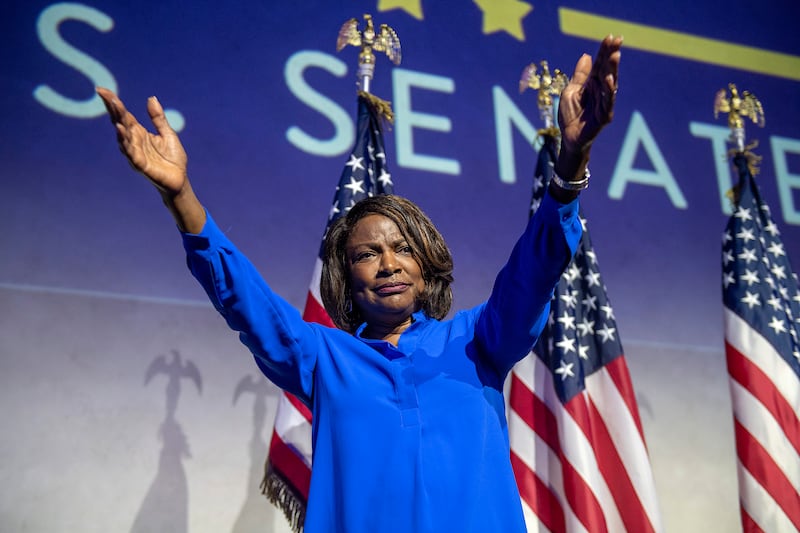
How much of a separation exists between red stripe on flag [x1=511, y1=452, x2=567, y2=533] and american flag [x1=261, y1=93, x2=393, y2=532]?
0.71m

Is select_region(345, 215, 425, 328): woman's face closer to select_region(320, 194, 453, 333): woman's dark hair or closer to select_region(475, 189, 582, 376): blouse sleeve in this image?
select_region(320, 194, 453, 333): woman's dark hair

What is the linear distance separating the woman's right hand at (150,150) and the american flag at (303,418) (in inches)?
51.0

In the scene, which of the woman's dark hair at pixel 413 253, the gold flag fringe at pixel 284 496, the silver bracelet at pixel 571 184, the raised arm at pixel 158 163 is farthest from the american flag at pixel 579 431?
the raised arm at pixel 158 163

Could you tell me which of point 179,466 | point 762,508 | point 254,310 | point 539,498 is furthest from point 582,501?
point 254,310

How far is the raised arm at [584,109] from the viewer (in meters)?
1.23

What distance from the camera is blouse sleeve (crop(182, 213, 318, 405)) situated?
1301mm

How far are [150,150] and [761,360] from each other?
242 cm

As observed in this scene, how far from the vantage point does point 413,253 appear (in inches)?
62.4

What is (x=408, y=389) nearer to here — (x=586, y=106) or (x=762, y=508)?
(x=586, y=106)

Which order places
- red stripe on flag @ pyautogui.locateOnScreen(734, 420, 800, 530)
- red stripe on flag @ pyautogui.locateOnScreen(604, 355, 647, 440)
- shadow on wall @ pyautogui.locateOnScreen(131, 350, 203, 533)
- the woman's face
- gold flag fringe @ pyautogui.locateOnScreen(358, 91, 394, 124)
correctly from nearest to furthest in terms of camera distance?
the woman's face → shadow on wall @ pyautogui.locateOnScreen(131, 350, 203, 533) → red stripe on flag @ pyautogui.locateOnScreen(734, 420, 800, 530) → red stripe on flag @ pyautogui.locateOnScreen(604, 355, 647, 440) → gold flag fringe @ pyautogui.locateOnScreen(358, 91, 394, 124)

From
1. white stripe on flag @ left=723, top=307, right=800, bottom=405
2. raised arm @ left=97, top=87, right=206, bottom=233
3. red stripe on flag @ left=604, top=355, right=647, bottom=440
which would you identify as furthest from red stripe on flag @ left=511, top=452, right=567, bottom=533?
raised arm @ left=97, top=87, right=206, bottom=233

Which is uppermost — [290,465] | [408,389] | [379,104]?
[379,104]

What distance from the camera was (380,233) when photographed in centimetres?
159

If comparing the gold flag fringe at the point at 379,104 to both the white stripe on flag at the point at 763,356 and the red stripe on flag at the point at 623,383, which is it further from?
the white stripe on flag at the point at 763,356
